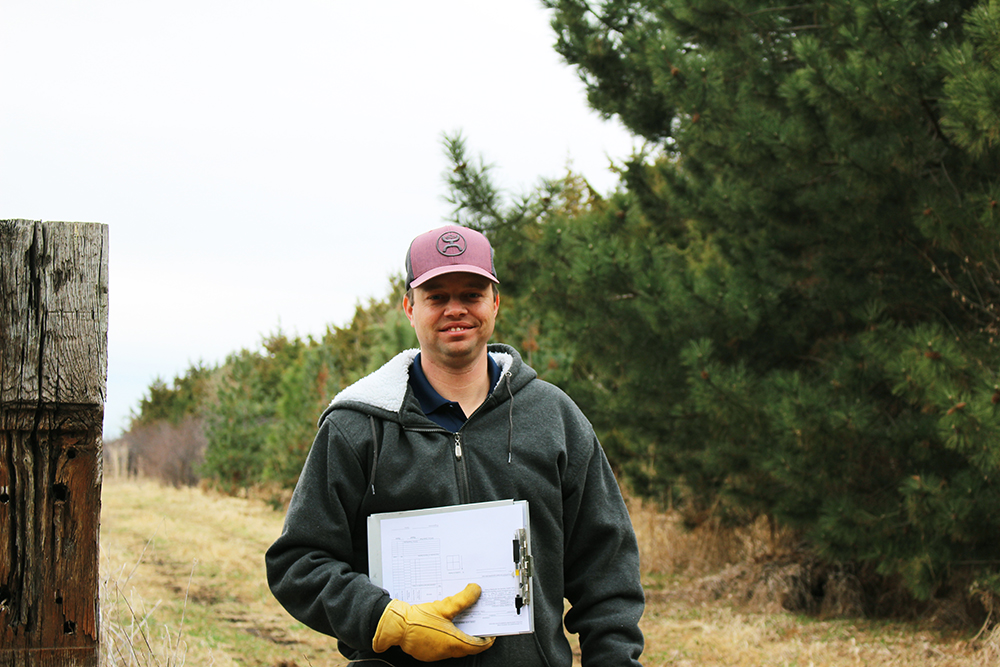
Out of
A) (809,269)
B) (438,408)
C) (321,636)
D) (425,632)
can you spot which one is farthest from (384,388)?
(809,269)

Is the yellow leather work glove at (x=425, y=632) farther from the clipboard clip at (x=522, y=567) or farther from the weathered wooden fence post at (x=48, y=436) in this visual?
the weathered wooden fence post at (x=48, y=436)

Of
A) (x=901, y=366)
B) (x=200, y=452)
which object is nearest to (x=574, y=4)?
(x=901, y=366)

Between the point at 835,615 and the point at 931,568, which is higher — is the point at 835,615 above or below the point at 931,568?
below

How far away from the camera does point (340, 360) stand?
715 inches

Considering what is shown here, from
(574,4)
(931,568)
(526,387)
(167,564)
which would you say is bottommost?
(167,564)

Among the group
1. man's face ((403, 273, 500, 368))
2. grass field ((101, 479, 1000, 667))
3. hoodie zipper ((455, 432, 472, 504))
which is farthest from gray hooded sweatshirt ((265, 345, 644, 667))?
grass field ((101, 479, 1000, 667))

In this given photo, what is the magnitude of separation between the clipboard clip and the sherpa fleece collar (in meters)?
0.45

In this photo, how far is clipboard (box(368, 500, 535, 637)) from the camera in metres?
2.28

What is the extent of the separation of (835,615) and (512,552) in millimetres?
6067

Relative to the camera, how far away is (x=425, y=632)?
2.15 m

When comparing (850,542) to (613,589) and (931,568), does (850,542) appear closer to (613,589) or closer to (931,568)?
(931,568)

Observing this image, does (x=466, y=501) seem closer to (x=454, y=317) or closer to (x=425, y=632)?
(x=425, y=632)

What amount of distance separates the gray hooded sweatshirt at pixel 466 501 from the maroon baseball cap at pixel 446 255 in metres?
0.27

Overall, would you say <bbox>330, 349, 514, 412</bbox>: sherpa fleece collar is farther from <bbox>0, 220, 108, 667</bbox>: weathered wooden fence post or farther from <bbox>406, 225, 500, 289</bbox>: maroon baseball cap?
<bbox>0, 220, 108, 667</bbox>: weathered wooden fence post
